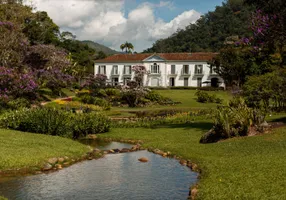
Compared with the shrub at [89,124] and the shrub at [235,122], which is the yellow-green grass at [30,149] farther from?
the shrub at [235,122]

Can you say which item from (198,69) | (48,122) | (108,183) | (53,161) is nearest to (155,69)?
(198,69)

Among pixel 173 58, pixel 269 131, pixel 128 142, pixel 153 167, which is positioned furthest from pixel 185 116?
pixel 173 58

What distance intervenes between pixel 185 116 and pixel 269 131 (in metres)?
12.7

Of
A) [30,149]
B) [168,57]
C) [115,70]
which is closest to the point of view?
[30,149]

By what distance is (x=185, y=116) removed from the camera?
3002cm

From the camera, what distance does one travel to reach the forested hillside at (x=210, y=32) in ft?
366

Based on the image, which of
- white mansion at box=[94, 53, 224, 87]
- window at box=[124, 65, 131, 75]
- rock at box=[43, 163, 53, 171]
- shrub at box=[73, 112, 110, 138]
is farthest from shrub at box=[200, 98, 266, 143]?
window at box=[124, 65, 131, 75]

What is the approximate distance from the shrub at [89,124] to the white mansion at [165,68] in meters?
59.8

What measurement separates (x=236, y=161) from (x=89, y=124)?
11.4 metres

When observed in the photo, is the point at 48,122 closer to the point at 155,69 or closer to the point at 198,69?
the point at 198,69

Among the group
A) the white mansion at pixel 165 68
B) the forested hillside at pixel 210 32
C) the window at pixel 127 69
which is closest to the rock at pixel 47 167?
the white mansion at pixel 165 68

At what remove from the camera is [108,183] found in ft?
38.4

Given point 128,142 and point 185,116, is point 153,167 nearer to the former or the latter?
point 128,142

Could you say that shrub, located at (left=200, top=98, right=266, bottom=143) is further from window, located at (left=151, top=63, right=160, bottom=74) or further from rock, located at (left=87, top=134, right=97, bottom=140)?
window, located at (left=151, top=63, right=160, bottom=74)
